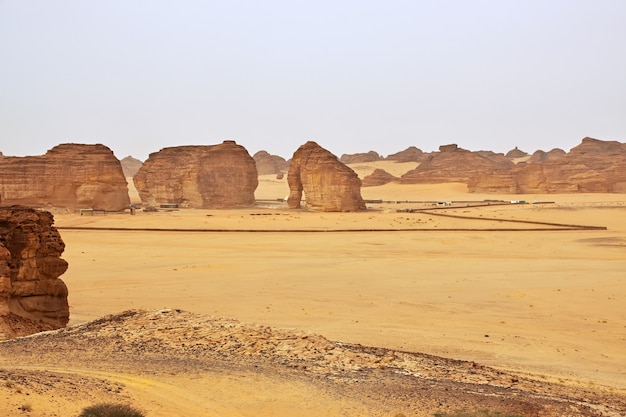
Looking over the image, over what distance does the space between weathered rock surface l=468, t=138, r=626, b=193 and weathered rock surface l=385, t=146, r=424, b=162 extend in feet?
182

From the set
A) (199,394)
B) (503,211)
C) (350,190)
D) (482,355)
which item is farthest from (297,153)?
(199,394)

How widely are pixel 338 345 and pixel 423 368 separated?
57.9 inches

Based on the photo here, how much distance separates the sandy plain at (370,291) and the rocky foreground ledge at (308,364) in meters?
0.49

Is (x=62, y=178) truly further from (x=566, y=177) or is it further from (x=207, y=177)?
(x=566, y=177)

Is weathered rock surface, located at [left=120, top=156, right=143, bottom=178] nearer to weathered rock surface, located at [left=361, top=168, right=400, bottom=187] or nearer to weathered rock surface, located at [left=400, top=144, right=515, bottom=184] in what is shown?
weathered rock surface, located at [left=361, top=168, right=400, bottom=187]

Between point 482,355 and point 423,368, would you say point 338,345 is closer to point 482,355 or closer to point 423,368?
point 423,368

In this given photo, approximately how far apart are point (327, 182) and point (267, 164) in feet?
292

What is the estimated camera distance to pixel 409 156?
454 ft

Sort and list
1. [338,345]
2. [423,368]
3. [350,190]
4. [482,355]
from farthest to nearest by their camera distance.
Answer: [350,190] < [482,355] < [338,345] < [423,368]

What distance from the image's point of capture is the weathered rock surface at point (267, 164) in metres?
134

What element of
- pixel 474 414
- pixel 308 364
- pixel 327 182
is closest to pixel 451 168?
pixel 327 182

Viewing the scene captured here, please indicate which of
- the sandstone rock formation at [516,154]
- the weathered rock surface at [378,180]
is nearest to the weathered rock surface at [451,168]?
the weathered rock surface at [378,180]

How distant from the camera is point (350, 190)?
4738cm

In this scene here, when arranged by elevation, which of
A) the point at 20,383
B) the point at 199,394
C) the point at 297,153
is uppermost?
the point at 297,153
